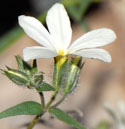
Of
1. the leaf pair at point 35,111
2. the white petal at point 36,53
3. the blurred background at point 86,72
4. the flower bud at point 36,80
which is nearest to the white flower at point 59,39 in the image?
the white petal at point 36,53

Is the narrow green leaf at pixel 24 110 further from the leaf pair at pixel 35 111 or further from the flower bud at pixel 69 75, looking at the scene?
the flower bud at pixel 69 75

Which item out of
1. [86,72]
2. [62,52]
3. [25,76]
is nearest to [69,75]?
[62,52]

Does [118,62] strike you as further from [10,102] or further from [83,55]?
[83,55]

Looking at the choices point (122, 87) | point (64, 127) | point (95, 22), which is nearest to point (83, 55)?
point (64, 127)

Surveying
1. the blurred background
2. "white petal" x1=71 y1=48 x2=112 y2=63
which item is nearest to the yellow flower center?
"white petal" x1=71 y1=48 x2=112 y2=63

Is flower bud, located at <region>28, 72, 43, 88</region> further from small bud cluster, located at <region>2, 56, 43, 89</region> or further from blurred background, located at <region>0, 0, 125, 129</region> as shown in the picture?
blurred background, located at <region>0, 0, 125, 129</region>

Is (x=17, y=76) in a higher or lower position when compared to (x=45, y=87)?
higher

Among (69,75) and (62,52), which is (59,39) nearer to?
(62,52)
